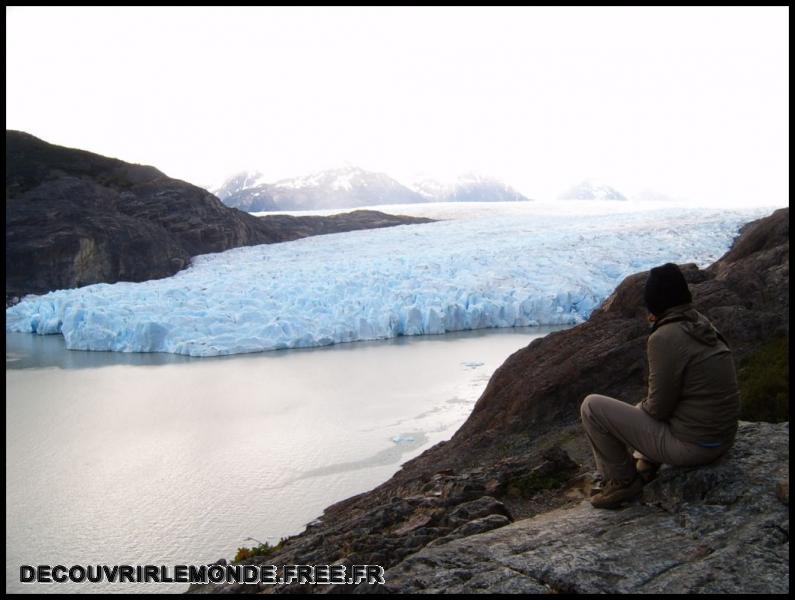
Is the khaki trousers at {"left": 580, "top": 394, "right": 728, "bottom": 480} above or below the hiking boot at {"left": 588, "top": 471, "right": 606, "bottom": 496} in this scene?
above

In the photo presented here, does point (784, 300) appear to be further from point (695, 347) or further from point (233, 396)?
point (233, 396)

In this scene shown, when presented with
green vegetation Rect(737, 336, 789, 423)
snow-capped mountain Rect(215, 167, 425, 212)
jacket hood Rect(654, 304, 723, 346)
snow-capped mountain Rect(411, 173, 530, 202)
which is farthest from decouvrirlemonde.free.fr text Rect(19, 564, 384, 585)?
snow-capped mountain Rect(411, 173, 530, 202)

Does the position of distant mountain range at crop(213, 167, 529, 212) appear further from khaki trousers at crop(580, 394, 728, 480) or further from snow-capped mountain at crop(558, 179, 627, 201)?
khaki trousers at crop(580, 394, 728, 480)

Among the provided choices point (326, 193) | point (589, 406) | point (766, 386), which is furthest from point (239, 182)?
point (589, 406)

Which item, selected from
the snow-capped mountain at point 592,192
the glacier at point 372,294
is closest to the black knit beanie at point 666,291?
the glacier at point 372,294

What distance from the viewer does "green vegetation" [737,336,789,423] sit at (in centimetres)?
366

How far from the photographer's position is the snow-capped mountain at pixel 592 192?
61969 mm

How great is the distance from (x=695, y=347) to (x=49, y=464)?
223 inches

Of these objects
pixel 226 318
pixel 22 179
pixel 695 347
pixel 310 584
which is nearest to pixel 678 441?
pixel 695 347

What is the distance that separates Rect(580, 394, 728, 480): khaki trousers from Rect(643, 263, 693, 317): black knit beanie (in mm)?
376

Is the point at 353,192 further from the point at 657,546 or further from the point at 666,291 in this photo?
the point at 657,546

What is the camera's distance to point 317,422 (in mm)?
7090

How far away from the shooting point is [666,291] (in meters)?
2.40

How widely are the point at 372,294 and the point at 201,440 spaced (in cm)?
691
